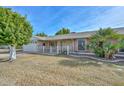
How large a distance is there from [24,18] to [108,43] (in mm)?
7950

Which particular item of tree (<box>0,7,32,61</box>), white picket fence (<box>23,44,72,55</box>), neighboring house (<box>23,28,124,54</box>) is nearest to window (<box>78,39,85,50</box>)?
neighboring house (<box>23,28,124,54</box>)

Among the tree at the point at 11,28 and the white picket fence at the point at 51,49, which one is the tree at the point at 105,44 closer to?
the white picket fence at the point at 51,49

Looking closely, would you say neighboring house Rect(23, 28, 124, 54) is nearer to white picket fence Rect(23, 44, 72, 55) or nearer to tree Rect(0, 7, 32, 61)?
white picket fence Rect(23, 44, 72, 55)

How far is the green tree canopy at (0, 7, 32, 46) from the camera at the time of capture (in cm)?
1166

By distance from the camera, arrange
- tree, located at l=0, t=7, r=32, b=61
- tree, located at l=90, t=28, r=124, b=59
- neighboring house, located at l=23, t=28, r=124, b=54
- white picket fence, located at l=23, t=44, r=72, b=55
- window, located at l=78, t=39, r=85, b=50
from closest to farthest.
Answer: tree, located at l=0, t=7, r=32, b=61, tree, located at l=90, t=28, r=124, b=59, neighboring house, located at l=23, t=28, r=124, b=54, window, located at l=78, t=39, r=85, b=50, white picket fence, located at l=23, t=44, r=72, b=55

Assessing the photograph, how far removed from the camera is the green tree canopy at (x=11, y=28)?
38.3 feet

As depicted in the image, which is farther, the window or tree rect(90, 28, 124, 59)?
the window

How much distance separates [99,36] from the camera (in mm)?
14133

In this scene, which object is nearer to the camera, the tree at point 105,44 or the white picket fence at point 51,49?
the tree at point 105,44


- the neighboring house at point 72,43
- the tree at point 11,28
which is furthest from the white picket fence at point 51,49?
the tree at point 11,28

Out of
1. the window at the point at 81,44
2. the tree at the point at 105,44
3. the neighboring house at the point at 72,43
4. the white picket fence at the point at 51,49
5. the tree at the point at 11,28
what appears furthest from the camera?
the white picket fence at the point at 51,49
